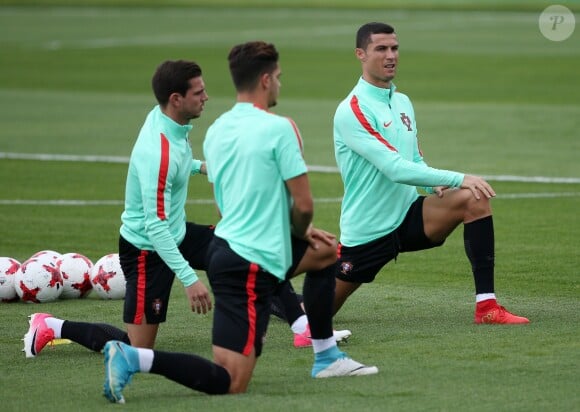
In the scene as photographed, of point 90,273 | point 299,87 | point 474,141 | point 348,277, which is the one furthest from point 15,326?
point 299,87

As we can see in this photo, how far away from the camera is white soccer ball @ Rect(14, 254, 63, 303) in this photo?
11633 millimetres

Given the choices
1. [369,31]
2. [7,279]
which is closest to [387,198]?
[369,31]

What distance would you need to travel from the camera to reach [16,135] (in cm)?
2409

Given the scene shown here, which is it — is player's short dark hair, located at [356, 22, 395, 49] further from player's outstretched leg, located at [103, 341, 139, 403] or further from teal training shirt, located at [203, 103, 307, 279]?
player's outstretched leg, located at [103, 341, 139, 403]

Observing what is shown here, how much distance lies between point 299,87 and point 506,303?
2113 centimetres

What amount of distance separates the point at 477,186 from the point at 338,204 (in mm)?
6863

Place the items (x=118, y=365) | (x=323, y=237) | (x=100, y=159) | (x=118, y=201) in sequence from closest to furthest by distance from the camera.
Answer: (x=118, y=365), (x=323, y=237), (x=118, y=201), (x=100, y=159)

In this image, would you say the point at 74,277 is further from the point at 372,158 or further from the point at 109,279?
the point at 372,158

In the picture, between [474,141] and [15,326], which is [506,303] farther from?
[474,141]

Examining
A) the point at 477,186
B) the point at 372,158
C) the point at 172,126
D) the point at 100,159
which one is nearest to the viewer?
the point at 172,126

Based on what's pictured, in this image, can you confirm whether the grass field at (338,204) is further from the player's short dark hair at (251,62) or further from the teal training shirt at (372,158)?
the player's short dark hair at (251,62)

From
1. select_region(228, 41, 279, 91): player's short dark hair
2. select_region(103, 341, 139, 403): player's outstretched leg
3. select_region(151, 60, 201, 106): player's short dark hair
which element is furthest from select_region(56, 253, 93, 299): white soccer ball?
select_region(228, 41, 279, 91): player's short dark hair

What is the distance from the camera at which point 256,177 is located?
7934 mm

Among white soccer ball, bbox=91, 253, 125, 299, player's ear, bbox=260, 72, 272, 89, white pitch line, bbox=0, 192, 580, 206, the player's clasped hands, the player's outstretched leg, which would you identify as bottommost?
white pitch line, bbox=0, 192, 580, 206
